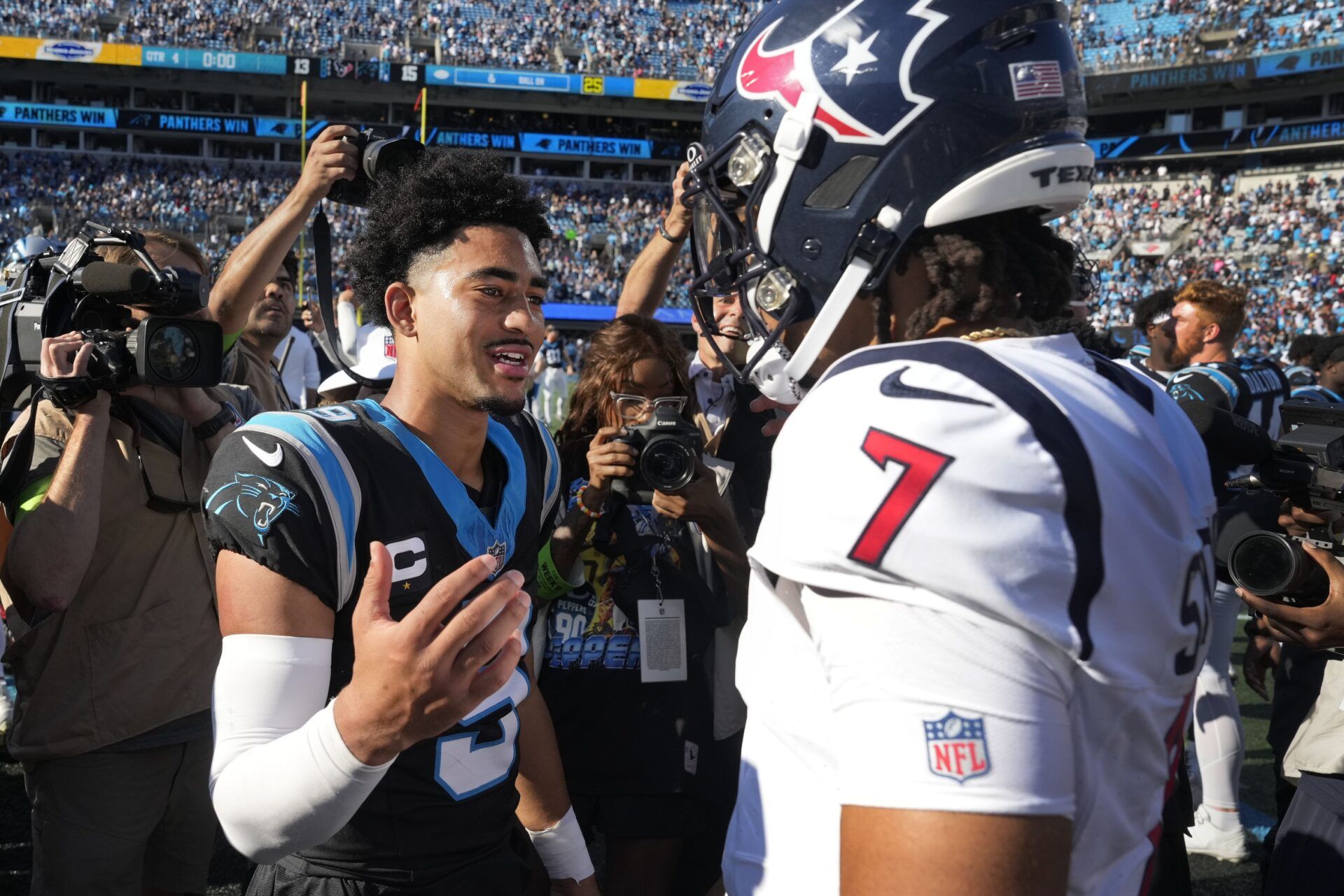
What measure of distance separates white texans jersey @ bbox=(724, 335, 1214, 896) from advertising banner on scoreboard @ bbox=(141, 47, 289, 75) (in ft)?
132

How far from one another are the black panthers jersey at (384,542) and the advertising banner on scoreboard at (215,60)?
3912 centimetres

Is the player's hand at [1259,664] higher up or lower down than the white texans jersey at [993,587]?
lower down

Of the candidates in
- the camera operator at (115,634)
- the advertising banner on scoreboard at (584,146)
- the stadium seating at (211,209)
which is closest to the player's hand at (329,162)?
the camera operator at (115,634)

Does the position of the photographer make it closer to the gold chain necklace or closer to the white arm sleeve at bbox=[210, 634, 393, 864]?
the white arm sleeve at bbox=[210, 634, 393, 864]

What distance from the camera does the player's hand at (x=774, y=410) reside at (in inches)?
111

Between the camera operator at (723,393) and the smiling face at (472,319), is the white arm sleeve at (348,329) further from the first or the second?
the smiling face at (472,319)

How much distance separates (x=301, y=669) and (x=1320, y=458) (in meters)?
1.95

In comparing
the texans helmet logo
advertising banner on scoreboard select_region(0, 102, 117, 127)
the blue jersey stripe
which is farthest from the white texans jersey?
advertising banner on scoreboard select_region(0, 102, 117, 127)

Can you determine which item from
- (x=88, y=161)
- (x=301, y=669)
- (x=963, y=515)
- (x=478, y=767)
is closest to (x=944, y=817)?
(x=963, y=515)

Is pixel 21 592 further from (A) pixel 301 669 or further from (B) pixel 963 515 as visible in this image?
(B) pixel 963 515

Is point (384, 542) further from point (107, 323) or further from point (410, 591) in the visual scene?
point (107, 323)

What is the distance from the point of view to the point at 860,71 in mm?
1217

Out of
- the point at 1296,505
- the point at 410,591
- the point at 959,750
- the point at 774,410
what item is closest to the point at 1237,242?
the point at 774,410

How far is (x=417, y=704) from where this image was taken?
4.06 feet
